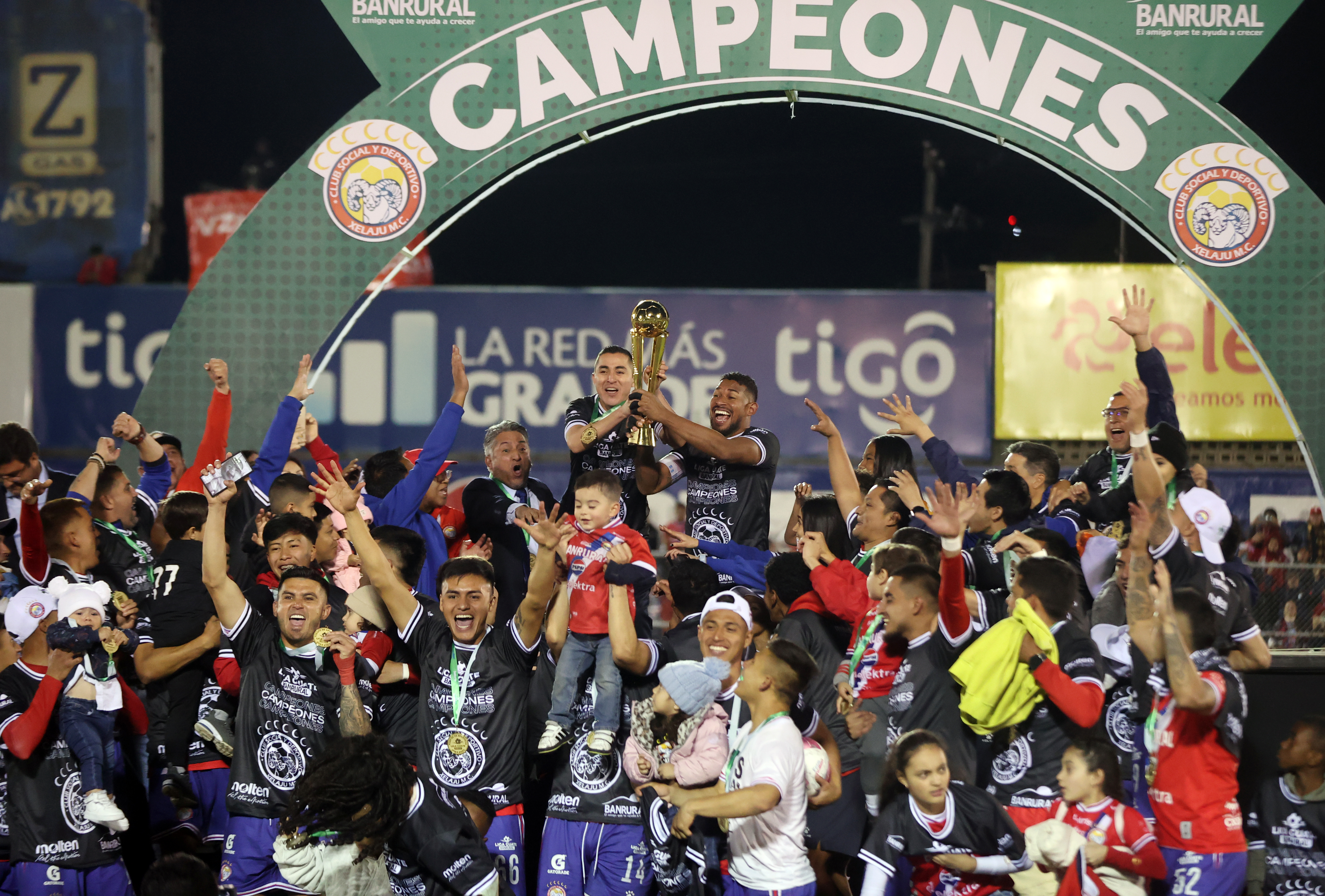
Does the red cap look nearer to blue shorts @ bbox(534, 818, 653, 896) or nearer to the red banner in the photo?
blue shorts @ bbox(534, 818, 653, 896)

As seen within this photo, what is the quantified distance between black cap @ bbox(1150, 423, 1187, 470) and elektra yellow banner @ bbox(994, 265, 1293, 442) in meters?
9.57

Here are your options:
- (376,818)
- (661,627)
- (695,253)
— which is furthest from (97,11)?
(376,818)

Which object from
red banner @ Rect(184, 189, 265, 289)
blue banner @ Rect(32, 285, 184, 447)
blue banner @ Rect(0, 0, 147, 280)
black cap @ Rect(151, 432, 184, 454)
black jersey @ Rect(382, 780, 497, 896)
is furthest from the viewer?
red banner @ Rect(184, 189, 265, 289)

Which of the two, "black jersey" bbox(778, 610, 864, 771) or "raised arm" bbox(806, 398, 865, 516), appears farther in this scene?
"raised arm" bbox(806, 398, 865, 516)

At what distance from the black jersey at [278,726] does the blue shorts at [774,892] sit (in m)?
1.94

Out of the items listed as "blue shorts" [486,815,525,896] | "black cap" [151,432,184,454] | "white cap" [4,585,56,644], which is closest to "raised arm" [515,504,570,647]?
"blue shorts" [486,815,525,896]

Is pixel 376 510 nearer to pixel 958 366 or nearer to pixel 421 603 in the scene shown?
pixel 421 603

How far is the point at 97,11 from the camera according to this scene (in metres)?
17.7

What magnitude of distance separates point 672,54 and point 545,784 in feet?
14.5

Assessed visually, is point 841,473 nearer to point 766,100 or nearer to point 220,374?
point 766,100

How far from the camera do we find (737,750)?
546 centimetres

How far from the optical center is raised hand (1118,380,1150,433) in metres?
6.70

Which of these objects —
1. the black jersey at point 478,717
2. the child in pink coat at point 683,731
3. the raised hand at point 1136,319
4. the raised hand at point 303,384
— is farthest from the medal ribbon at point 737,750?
the raised hand at point 303,384

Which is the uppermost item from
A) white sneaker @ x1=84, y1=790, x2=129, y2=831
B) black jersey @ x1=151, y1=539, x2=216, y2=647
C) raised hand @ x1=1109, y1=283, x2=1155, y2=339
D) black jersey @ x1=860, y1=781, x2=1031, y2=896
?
raised hand @ x1=1109, y1=283, x2=1155, y2=339
